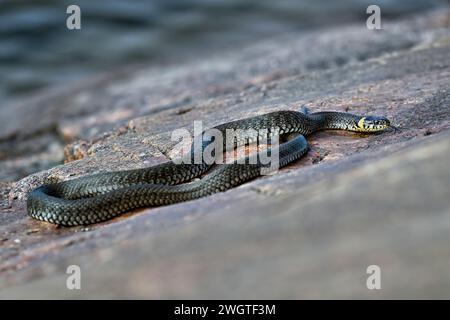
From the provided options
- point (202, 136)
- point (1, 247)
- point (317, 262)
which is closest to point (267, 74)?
point (202, 136)

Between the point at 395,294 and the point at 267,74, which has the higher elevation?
the point at 267,74

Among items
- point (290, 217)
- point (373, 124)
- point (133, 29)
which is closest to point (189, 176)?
point (373, 124)

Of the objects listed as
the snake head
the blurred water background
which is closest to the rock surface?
the snake head

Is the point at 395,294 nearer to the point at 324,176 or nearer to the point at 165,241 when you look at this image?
the point at 165,241

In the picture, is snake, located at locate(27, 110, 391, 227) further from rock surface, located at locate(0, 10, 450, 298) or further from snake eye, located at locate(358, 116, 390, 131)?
rock surface, located at locate(0, 10, 450, 298)

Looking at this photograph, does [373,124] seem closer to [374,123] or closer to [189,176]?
[374,123]

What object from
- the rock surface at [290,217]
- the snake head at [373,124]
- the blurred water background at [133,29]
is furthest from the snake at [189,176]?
the blurred water background at [133,29]

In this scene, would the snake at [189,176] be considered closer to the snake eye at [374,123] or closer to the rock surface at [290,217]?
the snake eye at [374,123]
